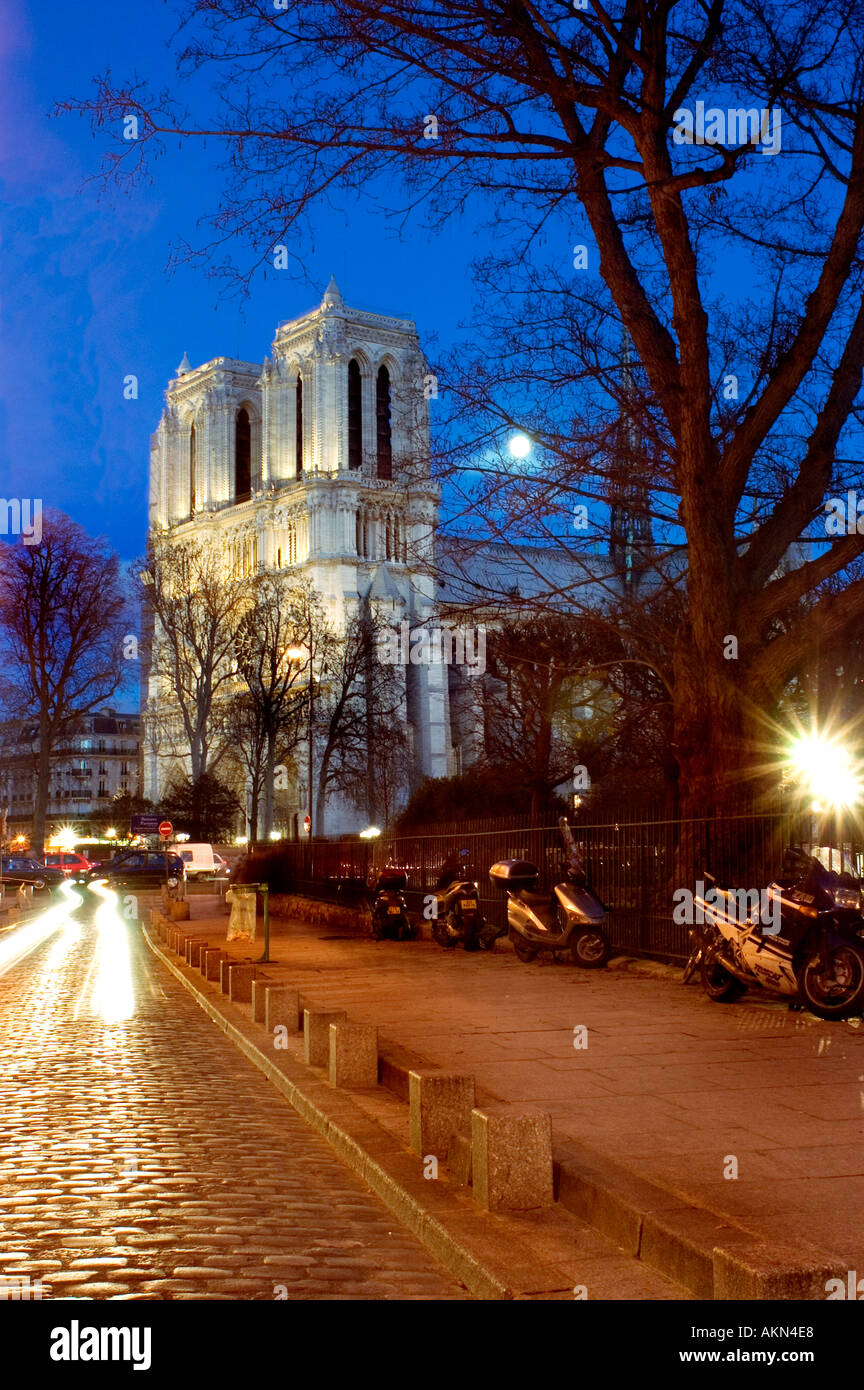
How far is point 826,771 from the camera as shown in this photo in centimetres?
1734

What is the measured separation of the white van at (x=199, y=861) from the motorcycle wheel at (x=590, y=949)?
126ft

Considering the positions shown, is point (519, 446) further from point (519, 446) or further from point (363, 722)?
point (363, 722)

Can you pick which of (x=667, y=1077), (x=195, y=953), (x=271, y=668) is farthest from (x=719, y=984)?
(x=271, y=668)

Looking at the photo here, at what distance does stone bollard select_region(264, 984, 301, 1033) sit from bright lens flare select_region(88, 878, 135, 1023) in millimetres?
2491

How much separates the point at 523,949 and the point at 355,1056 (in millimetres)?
8226

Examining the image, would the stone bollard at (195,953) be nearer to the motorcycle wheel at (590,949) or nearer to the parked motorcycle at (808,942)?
the motorcycle wheel at (590,949)

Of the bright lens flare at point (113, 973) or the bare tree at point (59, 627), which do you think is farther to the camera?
the bare tree at point (59, 627)

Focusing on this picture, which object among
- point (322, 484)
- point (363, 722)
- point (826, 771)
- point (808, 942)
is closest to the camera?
point (808, 942)

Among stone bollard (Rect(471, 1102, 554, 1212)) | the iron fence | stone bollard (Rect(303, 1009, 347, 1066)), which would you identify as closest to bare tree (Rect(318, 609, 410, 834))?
the iron fence

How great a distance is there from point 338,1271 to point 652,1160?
1525 millimetres

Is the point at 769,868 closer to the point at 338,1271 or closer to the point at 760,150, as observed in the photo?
the point at 760,150

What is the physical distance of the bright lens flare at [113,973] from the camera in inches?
550

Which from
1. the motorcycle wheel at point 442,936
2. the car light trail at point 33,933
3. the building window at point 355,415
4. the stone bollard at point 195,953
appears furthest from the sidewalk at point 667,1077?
the building window at point 355,415

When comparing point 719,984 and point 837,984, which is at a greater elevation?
point 837,984
